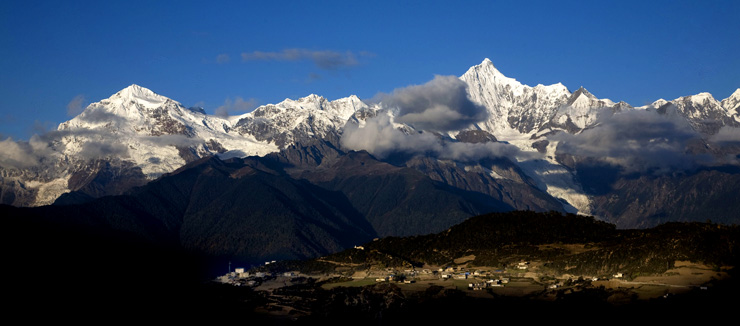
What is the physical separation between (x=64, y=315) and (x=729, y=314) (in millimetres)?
135330

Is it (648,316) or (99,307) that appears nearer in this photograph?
(648,316)

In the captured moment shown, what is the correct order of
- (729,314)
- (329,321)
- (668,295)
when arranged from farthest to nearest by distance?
(329,321) → (668,295) → (729,314)

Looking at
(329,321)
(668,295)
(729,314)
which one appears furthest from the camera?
(329,321)

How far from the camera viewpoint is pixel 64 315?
587 feet

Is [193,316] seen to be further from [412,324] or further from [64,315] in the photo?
[412,324]

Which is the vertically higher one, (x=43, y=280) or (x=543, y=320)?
(x=43, y=280)

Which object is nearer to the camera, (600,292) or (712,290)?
(712,290)

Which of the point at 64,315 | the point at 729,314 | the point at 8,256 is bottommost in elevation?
the point at 729,314

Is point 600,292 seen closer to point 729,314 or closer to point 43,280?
point 729,314

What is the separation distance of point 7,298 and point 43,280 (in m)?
13.9

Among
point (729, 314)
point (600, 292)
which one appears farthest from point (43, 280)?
point (729, 314)

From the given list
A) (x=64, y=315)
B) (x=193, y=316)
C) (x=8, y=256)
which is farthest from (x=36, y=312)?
(x=193, y=316)

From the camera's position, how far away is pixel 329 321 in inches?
7771

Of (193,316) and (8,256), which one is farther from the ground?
(8,256)
